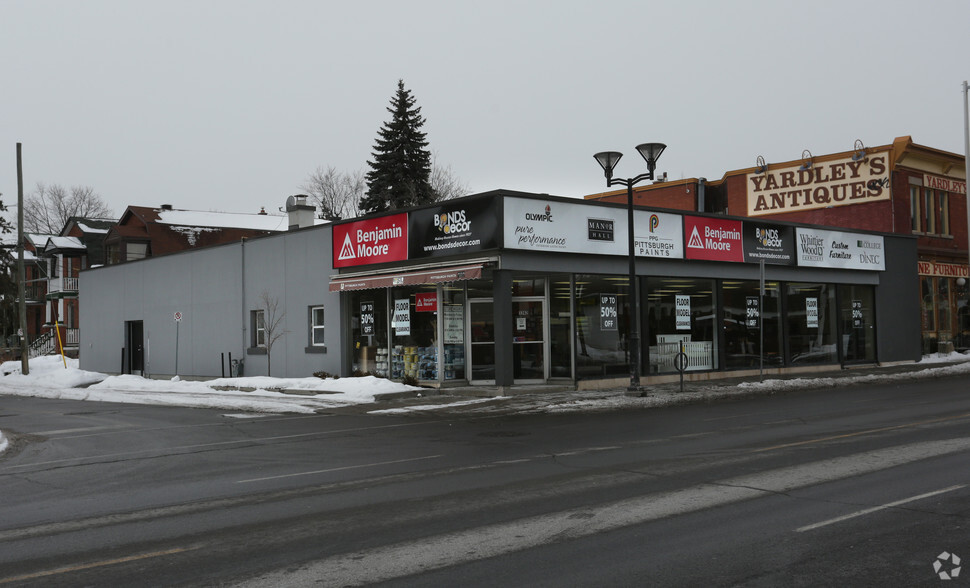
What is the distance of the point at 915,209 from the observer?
34969mm

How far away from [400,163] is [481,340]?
33.1 meters

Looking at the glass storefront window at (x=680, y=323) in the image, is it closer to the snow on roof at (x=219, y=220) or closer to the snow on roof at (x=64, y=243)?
the snow on roof at (x=219, y=220)

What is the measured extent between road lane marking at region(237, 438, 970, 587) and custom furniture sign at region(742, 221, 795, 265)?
1734 centimetres

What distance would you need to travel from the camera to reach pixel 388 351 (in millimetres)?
23469

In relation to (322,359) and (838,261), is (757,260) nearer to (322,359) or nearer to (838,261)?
(838,261)

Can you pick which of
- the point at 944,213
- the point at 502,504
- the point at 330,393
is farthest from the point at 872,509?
the point at 944,213

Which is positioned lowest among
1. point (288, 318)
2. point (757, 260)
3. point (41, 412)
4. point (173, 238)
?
point (41, 412)

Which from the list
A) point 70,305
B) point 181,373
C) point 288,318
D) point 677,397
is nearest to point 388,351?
point 288,318

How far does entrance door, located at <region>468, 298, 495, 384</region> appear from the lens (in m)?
21.5

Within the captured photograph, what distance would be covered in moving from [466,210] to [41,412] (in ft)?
40.0

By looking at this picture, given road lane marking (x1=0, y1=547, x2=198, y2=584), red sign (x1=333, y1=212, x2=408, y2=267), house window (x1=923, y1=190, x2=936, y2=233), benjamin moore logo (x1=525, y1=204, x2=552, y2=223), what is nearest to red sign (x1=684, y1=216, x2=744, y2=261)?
benjamin moore logo (x1=525, y1=204, x2=552, y2=223)

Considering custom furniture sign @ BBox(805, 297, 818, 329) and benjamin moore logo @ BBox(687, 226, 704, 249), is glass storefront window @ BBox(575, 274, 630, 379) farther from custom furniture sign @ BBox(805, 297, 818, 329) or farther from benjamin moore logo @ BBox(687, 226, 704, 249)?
custom furniture sign @ BBox(805, 297, 818, 329)

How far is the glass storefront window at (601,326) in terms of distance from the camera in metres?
22.0

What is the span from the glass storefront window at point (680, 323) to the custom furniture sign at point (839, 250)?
5.01 metres
